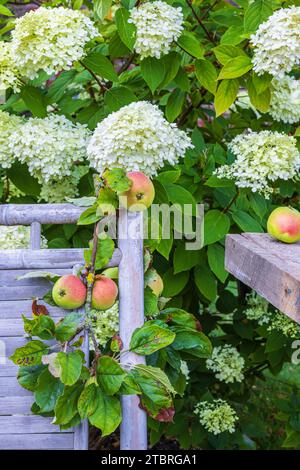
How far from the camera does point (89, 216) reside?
141 cm

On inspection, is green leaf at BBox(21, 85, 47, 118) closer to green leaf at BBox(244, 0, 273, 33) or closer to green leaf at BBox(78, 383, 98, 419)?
green leaf at BBox(244, 0, 273, 33)

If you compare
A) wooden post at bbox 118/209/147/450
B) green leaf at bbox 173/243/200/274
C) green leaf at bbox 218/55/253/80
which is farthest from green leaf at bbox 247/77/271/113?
wooden post at bbox 118/209/147/450

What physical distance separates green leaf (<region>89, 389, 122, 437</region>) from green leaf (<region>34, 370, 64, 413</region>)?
8 centimetres

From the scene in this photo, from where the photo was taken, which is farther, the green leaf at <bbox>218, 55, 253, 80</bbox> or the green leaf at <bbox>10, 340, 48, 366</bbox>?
the green leaf at <bbox>218, 55, 253, 80</bbox>

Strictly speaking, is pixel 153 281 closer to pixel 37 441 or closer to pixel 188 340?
pixel 188 340

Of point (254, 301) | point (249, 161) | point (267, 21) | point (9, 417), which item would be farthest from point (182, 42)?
point (9, 417)

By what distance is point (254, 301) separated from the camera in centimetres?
264

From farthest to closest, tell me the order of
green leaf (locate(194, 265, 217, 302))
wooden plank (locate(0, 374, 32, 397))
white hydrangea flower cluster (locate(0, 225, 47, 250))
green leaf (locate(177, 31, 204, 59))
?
green leaf (locate(194, 265, 217, 302)) → green leaf (locate(177, 31, 204, 59)) → white hydrangea flower cluster (locate(0, 225, 47, 250)) → wooden plank (locate(0, 374, 32, 397))

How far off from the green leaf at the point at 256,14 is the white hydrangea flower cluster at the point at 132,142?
39 cm

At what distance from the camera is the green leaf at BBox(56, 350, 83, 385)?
1207mm

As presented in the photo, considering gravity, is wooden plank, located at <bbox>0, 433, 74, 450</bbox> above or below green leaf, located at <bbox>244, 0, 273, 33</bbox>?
below

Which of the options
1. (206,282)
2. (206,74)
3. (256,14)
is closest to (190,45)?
(206,74)

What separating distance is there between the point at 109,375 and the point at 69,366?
7 centimetres

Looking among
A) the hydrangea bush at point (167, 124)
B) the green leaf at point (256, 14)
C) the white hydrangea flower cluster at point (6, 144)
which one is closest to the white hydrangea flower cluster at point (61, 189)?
the hydrangea bush at point (167, 124)
